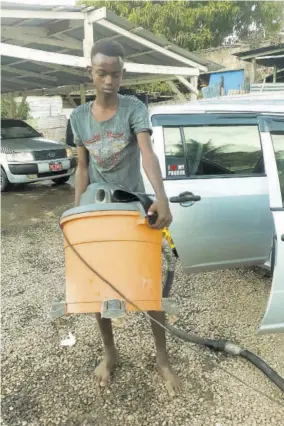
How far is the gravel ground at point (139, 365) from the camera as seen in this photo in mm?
2064

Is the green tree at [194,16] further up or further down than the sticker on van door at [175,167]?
further up

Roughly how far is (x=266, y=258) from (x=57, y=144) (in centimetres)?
637

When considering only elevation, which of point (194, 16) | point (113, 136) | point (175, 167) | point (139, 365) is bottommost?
point (139, 365)

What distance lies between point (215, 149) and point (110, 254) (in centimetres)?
188

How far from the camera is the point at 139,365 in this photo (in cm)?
244

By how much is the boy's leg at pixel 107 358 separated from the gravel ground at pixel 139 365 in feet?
0.19

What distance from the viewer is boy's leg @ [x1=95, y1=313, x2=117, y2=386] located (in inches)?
89.1

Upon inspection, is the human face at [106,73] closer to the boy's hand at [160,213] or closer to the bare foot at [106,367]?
the boy's hand at [160,213]

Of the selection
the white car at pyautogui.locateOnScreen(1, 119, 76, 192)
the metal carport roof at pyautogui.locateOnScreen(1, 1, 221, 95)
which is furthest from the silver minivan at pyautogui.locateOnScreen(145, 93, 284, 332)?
the white car at pyautogui.locateOnScreen(1, 119, 76, 192)

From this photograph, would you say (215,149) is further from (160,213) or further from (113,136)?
(160,213)

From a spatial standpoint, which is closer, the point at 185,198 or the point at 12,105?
the point at 185,198

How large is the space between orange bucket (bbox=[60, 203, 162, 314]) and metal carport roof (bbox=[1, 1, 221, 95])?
→ 17.3ft

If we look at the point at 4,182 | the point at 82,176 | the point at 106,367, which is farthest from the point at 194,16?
the point at 106,367

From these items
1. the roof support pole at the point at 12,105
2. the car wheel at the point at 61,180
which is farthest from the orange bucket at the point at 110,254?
the roof support pole at the point at 12,105
